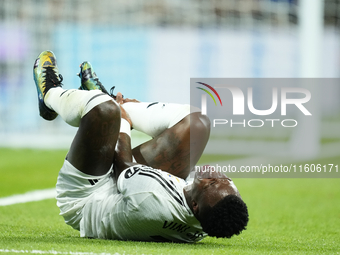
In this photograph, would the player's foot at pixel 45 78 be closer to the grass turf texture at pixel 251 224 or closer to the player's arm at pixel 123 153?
the player's arm at pixel 123 153

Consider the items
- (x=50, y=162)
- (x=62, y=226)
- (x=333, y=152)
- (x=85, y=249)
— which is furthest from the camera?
(x=333, y=152)

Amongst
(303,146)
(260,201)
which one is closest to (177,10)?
(303,146)

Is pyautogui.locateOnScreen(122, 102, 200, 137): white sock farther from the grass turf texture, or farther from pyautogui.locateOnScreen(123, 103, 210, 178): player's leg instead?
the grass turf texture

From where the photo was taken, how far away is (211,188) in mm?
2705

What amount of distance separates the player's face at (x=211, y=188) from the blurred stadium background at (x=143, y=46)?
10.3m

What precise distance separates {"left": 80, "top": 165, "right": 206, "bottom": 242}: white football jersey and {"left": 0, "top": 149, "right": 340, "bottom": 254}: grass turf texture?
79 mm

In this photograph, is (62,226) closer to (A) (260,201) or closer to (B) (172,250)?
(B) (172,250)

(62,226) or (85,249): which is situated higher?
(85,249)

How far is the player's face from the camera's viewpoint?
8.73ft

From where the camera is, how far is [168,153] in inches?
138

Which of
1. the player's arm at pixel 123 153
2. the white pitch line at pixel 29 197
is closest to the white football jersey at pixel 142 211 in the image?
the player's arm at pixel 123 153

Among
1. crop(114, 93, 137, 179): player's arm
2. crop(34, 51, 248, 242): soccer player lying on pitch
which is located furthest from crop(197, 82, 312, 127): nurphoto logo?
crop(114, 93, 137, 179): player's arm

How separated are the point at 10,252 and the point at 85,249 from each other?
14.5 inches

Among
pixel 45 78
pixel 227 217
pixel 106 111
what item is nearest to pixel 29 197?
pixel 45 78
